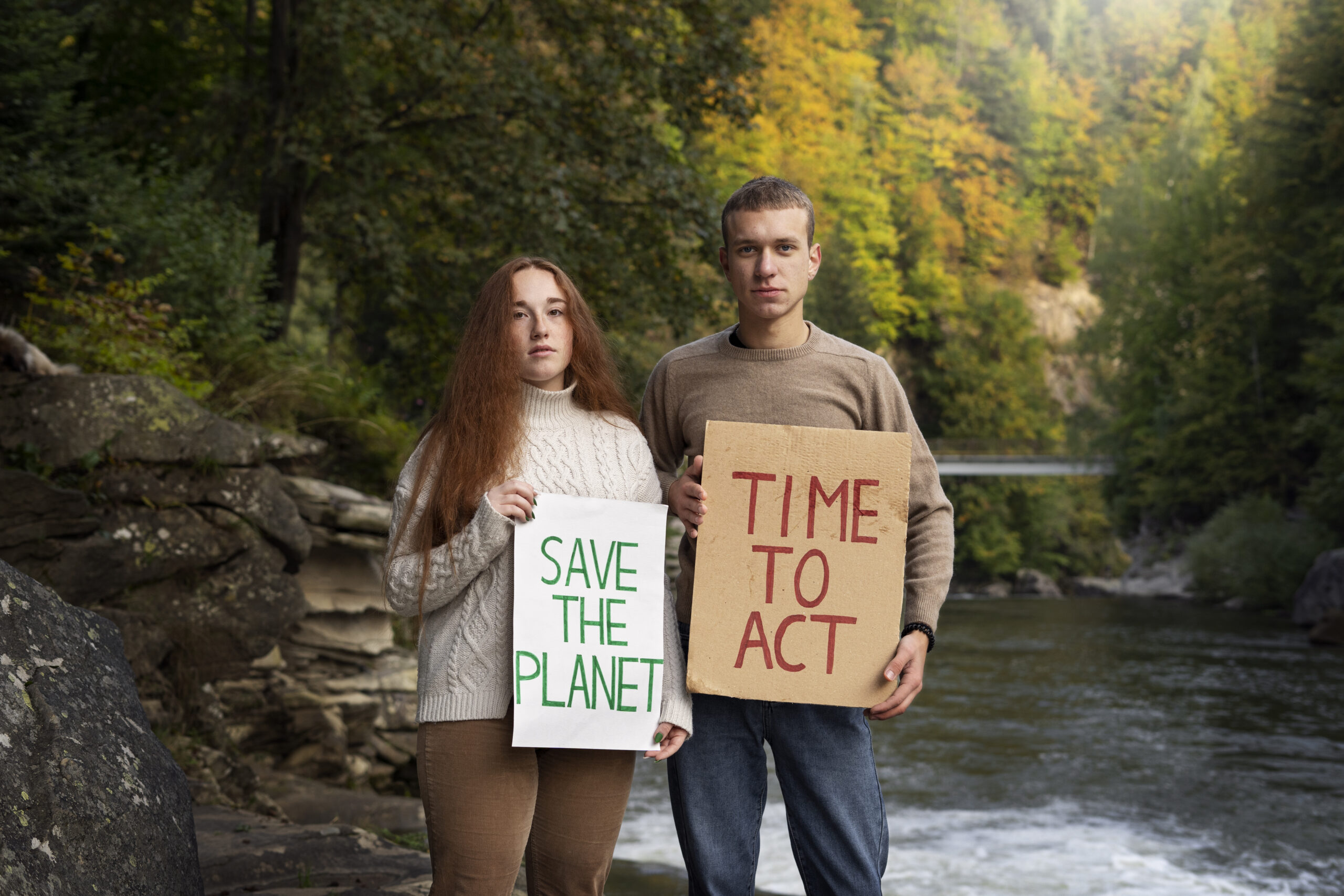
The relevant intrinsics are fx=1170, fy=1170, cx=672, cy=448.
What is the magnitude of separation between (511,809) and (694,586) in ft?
2.01

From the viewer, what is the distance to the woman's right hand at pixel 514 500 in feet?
7.77

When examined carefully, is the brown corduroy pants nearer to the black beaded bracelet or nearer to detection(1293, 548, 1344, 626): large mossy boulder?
the black beaded bracelet

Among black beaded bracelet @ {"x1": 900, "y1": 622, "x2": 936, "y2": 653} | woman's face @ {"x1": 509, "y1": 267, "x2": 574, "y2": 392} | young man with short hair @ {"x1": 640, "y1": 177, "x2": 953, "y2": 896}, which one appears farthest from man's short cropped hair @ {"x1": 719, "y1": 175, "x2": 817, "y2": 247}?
black beaded bracelet @ {"x1": 900, "y1": 622, "x2": 936, "y2": 653}

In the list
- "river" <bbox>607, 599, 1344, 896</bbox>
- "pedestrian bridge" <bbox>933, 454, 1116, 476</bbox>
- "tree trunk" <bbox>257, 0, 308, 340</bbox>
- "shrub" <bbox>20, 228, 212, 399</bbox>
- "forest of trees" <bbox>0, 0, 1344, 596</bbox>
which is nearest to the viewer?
"shrub" <bbox>20, 228, 212, 399</bbox>

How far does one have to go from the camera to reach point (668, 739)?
2.47m

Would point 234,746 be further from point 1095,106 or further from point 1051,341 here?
point 1095,106

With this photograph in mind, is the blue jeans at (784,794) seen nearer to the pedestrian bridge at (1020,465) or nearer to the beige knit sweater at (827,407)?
the beige knit sweater at (827,407)

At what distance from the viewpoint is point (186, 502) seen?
21.3 feet

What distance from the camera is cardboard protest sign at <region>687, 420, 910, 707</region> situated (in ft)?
8.48

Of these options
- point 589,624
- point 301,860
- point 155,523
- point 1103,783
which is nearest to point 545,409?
point 589,624

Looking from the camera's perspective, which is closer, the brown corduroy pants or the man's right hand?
the brown corduroy pants

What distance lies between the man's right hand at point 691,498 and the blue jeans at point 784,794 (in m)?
0.28

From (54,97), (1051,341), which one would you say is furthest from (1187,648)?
(1051,341)

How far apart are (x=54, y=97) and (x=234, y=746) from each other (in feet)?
16.3
